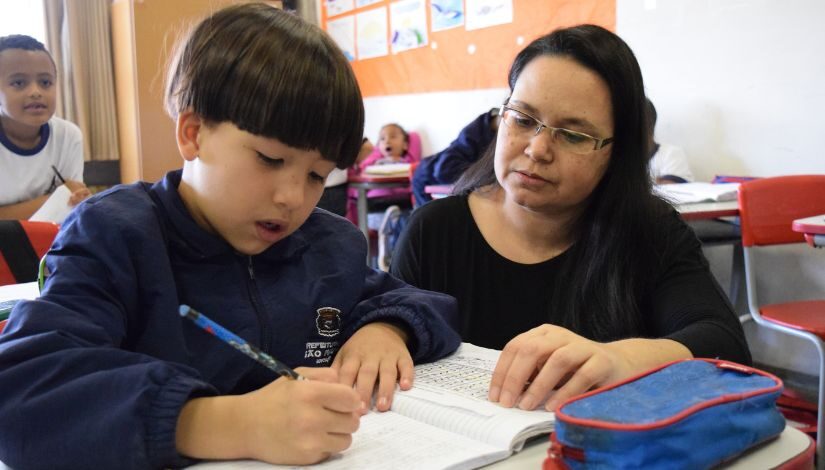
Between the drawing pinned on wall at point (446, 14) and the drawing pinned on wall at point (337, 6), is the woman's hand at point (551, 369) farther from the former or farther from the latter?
the drawing pinned on wall at point (337, 6)

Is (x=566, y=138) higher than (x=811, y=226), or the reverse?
(x=566, y=138)

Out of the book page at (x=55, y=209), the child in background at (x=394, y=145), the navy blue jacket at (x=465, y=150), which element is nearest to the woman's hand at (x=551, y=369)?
the book page at (x=55, y=209)

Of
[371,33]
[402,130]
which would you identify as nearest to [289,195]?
[402,130]

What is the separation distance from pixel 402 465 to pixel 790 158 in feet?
9.47

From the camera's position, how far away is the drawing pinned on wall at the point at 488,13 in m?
4.16

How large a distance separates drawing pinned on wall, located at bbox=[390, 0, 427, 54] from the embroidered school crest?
4.12 metres

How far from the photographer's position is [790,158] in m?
2.96

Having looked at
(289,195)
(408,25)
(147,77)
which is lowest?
(289,195)

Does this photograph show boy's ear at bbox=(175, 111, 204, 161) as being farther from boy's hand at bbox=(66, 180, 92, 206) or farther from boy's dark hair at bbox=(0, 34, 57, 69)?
boy's dark hair at bbox=(0, 34, 57, 69)

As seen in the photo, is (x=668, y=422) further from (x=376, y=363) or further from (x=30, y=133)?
(x=30, y=133)

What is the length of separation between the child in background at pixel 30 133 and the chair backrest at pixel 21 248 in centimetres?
119

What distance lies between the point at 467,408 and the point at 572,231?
2.33 ft

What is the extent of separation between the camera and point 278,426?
1.98 feet

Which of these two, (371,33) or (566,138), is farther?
(371,33)
